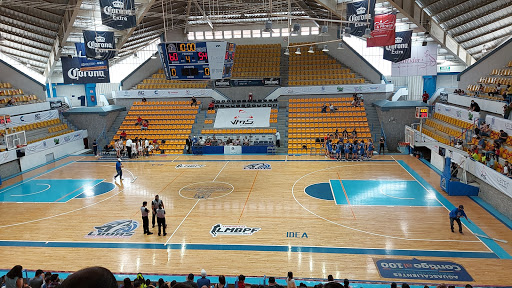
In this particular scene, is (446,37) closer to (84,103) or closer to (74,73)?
(74,73)

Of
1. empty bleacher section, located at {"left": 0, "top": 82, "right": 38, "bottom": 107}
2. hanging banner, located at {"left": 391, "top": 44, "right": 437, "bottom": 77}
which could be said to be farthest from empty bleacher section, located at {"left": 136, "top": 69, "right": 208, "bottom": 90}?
hanging banner, located at {"left": 391, "top": 44, "right": 437, "bottom": 77}

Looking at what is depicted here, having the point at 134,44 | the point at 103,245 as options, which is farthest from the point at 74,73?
the point at 103,245

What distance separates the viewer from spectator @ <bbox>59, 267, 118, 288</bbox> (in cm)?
133

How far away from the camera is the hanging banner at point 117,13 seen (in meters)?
18.2

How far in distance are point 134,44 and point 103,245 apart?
1122 inches

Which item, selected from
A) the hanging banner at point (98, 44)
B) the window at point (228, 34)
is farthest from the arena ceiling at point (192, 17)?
the window at point (228, 34)

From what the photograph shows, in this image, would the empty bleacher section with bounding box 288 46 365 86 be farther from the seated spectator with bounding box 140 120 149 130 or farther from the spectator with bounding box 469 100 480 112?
the seated spectator with bounding box 140 120 149 130

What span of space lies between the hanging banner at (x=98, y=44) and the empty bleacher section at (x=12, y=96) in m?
8.51

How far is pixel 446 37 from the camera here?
86.9 feet

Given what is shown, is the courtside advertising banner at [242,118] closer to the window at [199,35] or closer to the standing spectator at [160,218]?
the window at [199,35]

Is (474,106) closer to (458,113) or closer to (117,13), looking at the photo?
(458,113)

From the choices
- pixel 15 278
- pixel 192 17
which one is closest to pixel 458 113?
pixel 192 17

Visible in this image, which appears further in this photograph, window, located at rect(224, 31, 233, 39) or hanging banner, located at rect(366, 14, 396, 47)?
window, located at rect(224, 31, 233, 39)

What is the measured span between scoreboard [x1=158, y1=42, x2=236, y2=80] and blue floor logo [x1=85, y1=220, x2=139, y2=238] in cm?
831
